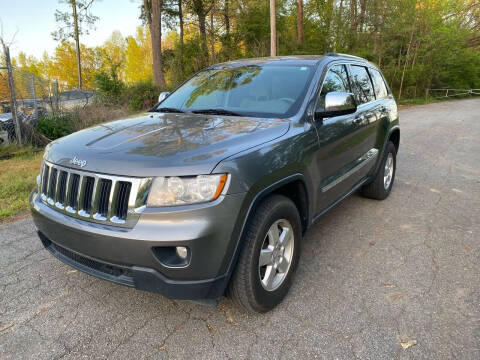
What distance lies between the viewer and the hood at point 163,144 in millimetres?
1964

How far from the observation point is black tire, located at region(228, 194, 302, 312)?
216cm

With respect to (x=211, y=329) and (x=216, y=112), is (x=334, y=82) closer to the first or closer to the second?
(x=216, y=112)

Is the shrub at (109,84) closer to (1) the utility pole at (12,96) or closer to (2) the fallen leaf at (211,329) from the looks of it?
(1) the utility pole at (12,96)

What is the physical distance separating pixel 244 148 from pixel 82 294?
1737 millimetres

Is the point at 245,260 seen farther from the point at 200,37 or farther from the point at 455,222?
the point at 200,37

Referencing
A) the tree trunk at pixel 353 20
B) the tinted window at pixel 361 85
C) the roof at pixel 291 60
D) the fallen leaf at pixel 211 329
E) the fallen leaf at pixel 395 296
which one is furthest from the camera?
the tree trunk at pixel 353 20

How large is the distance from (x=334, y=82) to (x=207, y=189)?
6.69ft

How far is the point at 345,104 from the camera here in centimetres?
283

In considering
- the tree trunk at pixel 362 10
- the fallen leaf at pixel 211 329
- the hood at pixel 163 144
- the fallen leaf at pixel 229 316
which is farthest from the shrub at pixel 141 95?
the tree trunk at pixel 362 10

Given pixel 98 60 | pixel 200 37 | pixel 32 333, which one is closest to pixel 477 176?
pixel 32 333

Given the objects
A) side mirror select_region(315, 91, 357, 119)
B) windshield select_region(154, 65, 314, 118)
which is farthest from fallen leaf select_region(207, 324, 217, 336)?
side mirror select_region(315, 91, 357, 119)

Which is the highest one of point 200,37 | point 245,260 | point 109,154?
point 200,37

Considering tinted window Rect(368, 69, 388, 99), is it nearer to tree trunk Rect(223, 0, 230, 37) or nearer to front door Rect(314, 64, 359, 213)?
front door Rect(314, 64, 359, 213)

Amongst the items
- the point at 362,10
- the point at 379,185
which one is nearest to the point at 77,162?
the point at 379,185
